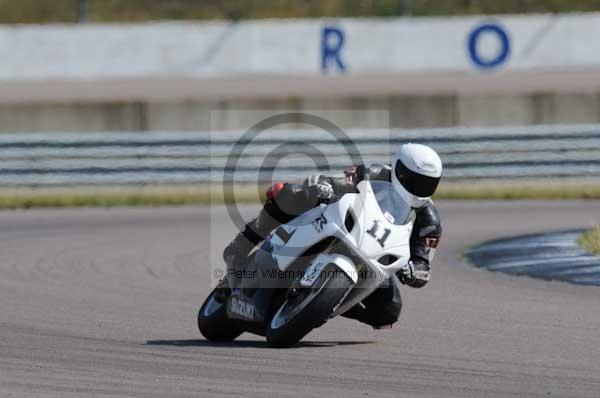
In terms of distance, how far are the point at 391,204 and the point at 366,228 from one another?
0.69 ft

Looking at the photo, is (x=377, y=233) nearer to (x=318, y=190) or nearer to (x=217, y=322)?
(x=318, y=190)

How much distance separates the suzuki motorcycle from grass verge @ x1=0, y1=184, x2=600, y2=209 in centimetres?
980

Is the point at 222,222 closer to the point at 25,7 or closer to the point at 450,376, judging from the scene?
the point at 450,376

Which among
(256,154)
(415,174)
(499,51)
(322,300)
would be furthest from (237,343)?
(499,51)

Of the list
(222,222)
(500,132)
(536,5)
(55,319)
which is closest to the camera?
(55,319)

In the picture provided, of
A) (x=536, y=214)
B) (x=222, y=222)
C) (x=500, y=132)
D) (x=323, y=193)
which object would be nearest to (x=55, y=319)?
(x=323, y=193)

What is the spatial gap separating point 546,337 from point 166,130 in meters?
12.4

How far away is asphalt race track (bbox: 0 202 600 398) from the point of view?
21.2ft

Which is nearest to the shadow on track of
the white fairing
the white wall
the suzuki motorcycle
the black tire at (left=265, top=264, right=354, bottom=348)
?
the suzuki motorcycle

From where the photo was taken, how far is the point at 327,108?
64.3 ft

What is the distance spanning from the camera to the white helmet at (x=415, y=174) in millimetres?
7395

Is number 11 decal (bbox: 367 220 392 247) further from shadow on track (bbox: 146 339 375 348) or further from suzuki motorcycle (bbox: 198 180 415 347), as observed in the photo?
shadow on track (bbox: 146 339 375 348)

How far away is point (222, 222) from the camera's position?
15.8 m

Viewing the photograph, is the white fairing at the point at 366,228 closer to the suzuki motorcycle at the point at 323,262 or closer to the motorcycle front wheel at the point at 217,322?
the suzuki motorcycle at the point at 323,262
